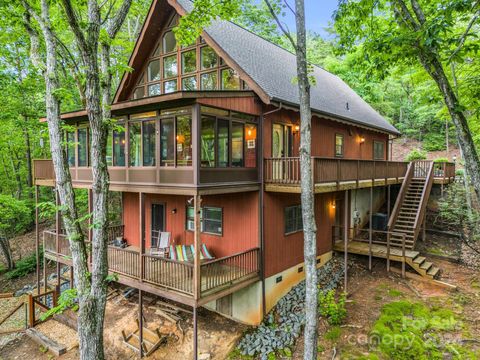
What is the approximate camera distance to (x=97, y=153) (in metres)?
6.59

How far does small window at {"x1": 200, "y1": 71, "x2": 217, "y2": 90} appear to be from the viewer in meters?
10.4

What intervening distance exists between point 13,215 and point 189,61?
1265 cm

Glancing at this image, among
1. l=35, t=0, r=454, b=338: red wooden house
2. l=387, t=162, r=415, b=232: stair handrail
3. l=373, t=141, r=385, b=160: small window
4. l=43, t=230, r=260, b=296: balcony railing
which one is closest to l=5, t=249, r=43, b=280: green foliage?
l=35, t=0, r=454, b=338: red wooden house

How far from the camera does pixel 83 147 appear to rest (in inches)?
464

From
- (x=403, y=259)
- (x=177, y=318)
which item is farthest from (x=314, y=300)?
(x=403, y=259)

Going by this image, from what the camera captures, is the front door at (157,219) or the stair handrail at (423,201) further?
the front door at (157,219)

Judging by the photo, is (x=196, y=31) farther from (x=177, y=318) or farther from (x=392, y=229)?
(x=392, y=229)

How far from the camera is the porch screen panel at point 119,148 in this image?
10.3 meters

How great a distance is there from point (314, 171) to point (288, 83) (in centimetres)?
476

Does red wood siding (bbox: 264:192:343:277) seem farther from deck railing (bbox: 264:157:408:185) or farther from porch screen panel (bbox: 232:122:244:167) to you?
porch screen panel (bbox: 232:122:244:167)

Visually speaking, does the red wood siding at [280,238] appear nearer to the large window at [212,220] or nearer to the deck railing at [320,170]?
the deck railing at [320,170]

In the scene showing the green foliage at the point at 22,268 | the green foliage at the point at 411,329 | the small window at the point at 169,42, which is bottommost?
the green foliage at the point at 22,268

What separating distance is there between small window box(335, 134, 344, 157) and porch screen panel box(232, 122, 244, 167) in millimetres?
5896

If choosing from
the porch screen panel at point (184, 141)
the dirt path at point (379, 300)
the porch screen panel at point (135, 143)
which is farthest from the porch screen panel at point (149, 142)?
the dirt path at point (379, 300)
